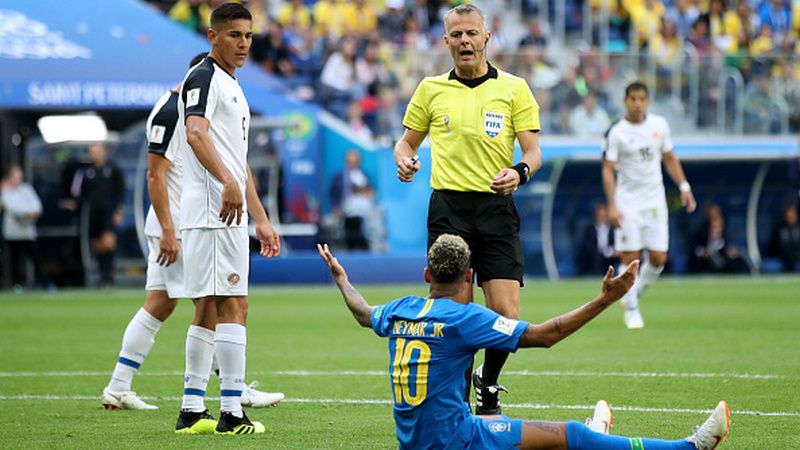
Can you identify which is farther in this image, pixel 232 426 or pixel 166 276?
pixel 166 276

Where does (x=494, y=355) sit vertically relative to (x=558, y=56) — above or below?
below

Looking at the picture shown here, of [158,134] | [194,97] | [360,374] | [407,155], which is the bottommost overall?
[360,374]

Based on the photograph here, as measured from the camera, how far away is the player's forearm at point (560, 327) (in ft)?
19.9

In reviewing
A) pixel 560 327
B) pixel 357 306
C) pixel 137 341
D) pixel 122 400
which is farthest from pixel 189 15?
pixel 560 327

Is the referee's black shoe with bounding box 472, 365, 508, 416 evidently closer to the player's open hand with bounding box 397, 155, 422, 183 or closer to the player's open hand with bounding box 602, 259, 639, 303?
the player's open hand with bounding box 397, 155, 422, 183

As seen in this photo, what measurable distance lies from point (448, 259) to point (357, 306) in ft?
2.04

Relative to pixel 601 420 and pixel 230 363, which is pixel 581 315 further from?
pixel 230 363

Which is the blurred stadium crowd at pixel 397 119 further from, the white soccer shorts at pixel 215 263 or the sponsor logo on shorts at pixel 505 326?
the sponsor logo on shorts at pixel 505 326

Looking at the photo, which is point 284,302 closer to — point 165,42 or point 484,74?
point 165,42

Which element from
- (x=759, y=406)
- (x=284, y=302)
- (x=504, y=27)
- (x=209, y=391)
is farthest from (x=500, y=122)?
(x=504, y=27)

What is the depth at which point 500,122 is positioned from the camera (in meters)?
8.48

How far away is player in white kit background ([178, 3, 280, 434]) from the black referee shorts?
107 cm

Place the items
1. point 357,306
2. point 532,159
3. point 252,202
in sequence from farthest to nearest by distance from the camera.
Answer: point 252,202, point 532,159, point 357,306

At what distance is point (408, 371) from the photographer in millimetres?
6414
